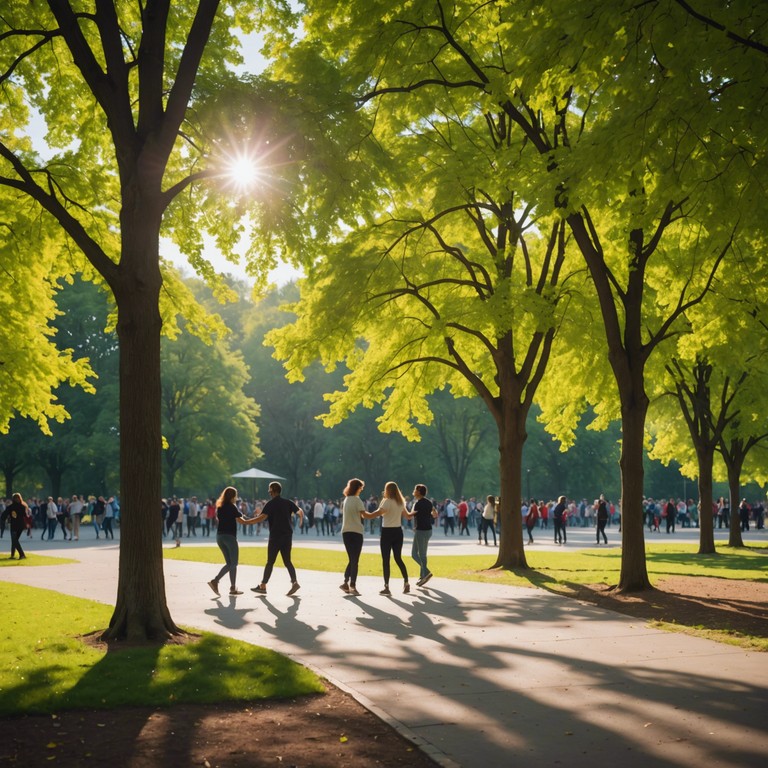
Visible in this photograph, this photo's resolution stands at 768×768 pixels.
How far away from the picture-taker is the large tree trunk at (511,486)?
19.9m

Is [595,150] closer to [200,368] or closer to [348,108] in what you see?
[348,108]

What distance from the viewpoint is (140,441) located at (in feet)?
32.8

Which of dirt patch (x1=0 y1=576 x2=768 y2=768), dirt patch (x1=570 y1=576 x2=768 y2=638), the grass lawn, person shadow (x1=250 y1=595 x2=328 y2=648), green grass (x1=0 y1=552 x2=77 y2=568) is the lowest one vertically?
green grass (x1=0 y1=552 x2=77 y2=568)

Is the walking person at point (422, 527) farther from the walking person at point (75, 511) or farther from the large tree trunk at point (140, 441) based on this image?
the walking person at point (75, 511)

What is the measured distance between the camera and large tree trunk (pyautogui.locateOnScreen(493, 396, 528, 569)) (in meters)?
19.9

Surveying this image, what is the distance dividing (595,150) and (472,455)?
192 feet

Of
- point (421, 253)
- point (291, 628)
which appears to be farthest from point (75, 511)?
point (291, 628)

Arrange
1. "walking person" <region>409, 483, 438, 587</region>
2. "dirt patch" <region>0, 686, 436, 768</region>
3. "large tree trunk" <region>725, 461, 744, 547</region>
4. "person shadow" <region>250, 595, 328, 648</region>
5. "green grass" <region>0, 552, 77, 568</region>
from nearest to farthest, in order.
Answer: "dirt patch" <region>0, 686, 436, 768</region> < "person shadow" <region>250, 595, 328, 648</region> < "walking person" <region>409, 483, 438, 587</region> < "green grass" <region>0, 552, 77, 568</region> < "large tree trunk" <region>725, 461, 744, 547</region>

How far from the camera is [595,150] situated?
9219 millimetres

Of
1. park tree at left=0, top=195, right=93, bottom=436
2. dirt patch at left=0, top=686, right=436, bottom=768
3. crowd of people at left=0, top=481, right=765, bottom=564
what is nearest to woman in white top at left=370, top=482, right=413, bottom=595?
crowd of people at left=0, top=481, right=765, bottom=564

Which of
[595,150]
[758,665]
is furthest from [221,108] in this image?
[758,665]

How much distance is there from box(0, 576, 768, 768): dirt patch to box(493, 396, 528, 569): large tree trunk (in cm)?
1310

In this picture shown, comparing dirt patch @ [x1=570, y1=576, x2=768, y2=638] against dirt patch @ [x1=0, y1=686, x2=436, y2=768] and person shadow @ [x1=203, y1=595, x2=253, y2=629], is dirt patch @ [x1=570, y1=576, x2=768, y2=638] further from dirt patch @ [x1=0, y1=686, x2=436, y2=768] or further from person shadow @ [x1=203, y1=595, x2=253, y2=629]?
dirt patch @ [x1=0, y1=686, x2=436, y2=768]

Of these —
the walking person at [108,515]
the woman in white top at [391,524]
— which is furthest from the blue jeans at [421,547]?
the walking person at [108,515]
